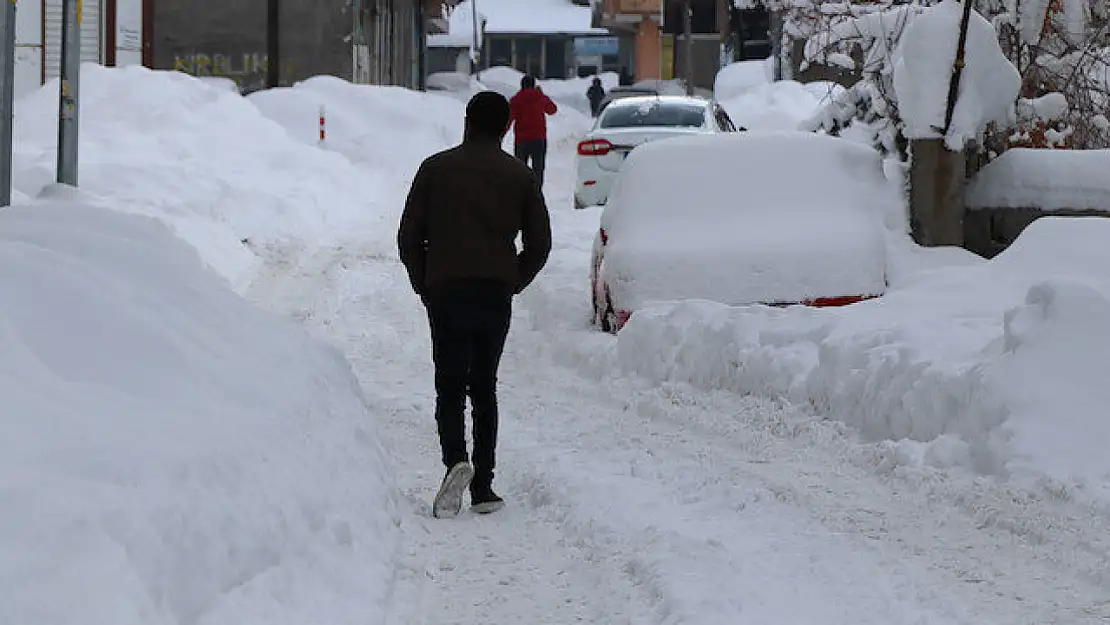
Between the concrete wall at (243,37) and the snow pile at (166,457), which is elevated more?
the concrete wall at (243,37)

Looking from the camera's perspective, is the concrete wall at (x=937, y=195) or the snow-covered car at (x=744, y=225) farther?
the concrete wall at (x=937, y=195)

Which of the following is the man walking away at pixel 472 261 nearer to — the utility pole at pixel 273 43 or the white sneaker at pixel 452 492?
the white sneaker at pixel 452 492

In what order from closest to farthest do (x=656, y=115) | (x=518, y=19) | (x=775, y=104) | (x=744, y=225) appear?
1. (x=744, y=225)
2. (x=656, y=115)
3. (x=775, y=104)
4. (x=518, y=19)

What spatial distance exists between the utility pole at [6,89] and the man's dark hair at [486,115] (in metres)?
5.93

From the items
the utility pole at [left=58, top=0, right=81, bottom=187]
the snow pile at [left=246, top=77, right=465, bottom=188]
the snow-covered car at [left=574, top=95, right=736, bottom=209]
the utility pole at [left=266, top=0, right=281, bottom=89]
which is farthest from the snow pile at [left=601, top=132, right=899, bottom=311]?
the utility pole at [left=266, top=0, right=281, bottom=89]

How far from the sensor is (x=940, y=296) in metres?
10.5

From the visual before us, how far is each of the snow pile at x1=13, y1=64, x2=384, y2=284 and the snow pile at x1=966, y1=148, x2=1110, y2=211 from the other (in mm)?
6197

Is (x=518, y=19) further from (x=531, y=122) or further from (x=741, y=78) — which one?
(x=531, y=122)

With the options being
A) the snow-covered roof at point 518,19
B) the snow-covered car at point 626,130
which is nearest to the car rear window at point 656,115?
the snow-covered car at point 626,130

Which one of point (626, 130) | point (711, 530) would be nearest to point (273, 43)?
point (626, 130)

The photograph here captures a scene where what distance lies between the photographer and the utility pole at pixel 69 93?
1391 centimetres

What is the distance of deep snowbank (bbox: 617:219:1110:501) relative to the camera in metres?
7.50

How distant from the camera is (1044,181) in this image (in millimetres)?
13484

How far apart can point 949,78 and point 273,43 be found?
24884 mm
